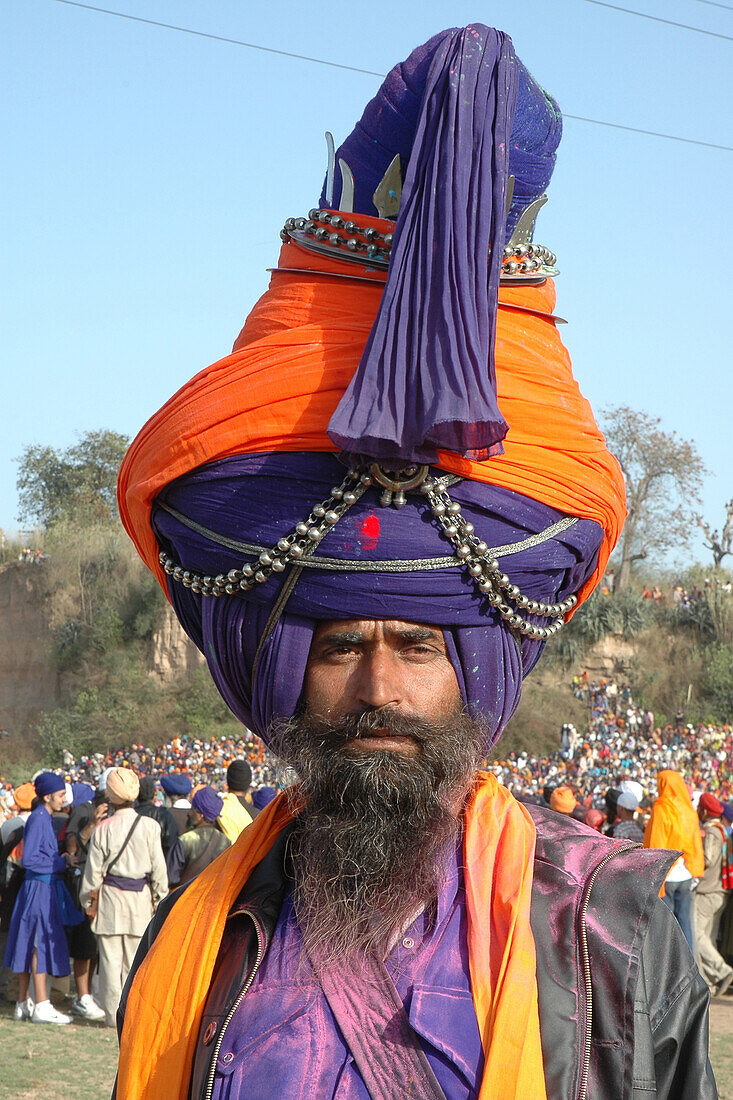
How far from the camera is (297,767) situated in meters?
1.91

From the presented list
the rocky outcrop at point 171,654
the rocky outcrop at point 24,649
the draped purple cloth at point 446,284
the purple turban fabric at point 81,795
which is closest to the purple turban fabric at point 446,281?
the draped purple cloth at point 446,284

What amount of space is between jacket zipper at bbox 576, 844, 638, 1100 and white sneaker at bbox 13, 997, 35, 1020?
689 centimetres

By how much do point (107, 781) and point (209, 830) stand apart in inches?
35.8

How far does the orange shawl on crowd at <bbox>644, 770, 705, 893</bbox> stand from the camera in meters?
8.00

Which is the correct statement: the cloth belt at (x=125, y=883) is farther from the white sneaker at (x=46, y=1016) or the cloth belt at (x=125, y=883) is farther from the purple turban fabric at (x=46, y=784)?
the white sneaker at (x=46, y=1016)

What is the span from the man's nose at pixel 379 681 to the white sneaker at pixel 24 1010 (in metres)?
6.79

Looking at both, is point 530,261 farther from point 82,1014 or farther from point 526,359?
point 82,1014

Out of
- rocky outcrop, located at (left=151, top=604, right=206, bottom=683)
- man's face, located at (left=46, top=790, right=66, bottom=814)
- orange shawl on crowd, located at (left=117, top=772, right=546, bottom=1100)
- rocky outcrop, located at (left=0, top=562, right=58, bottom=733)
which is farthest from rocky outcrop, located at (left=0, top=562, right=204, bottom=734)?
orange shawl on crowd, located at (left=117, top=772, right=546, bottom=1100)

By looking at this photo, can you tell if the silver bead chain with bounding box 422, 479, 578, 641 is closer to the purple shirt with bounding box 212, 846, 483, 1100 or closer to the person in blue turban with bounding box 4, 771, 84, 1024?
the purple shirt with bounding box 212, 846, 483, 1100

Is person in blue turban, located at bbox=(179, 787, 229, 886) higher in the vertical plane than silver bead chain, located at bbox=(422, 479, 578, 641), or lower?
lower

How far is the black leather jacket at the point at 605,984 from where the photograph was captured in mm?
1584

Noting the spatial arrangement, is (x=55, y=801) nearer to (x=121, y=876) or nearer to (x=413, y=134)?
(x=121, y=876)

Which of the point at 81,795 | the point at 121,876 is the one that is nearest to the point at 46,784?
the point at 121,876

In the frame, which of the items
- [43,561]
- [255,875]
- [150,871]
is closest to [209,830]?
[150,871]
